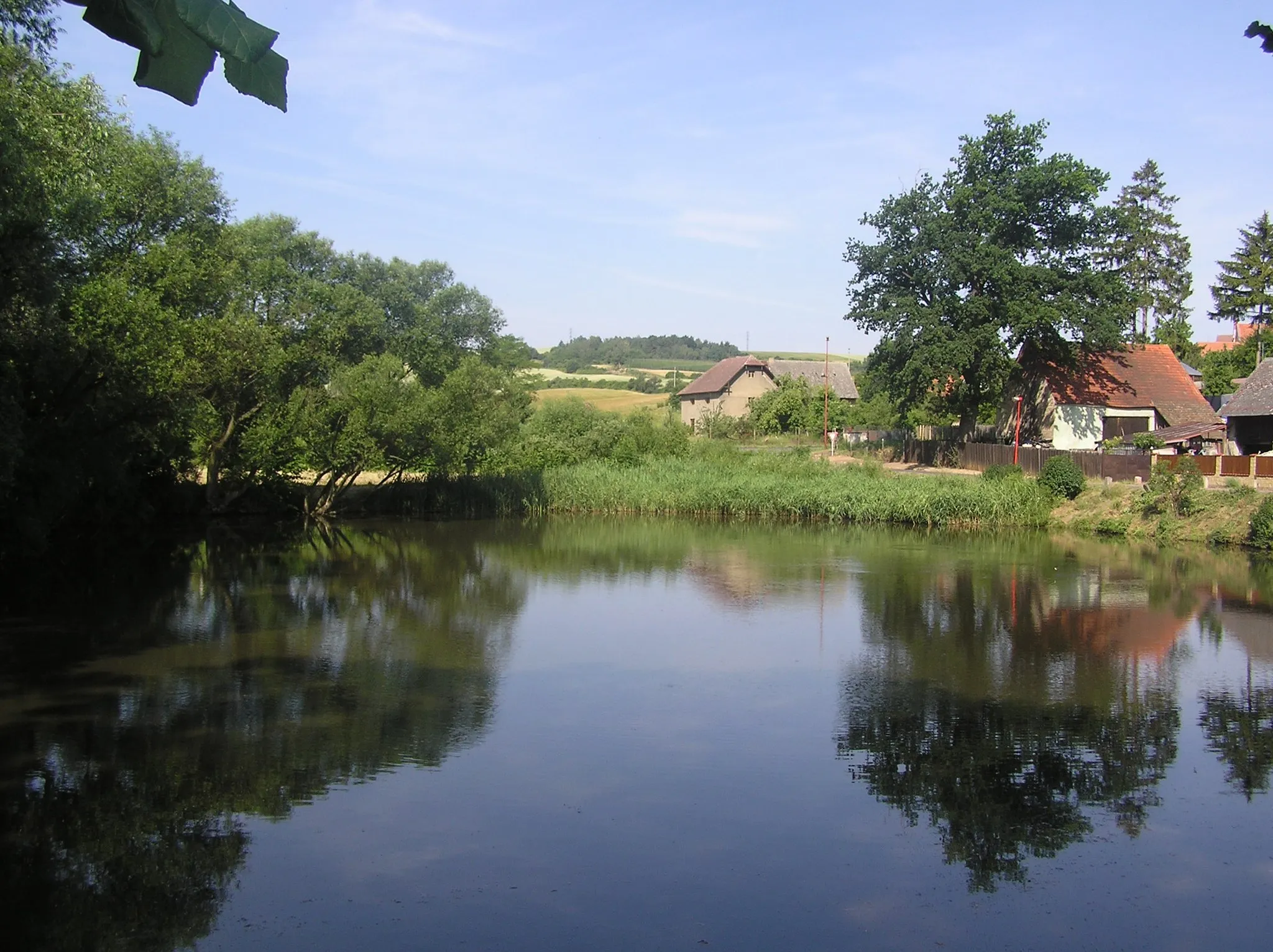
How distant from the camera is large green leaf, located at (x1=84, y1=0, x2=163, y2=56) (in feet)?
5.98

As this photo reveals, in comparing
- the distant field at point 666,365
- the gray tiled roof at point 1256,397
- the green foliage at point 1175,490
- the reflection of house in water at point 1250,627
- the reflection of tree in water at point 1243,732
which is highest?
the distant field at point 666,365

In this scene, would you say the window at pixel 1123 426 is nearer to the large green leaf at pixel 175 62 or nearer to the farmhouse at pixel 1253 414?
the farmhouse at pixel 1253 414

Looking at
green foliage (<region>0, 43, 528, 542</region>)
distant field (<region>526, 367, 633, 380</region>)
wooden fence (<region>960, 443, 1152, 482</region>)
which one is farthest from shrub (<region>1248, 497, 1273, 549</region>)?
distant field (<region>526, 367, 633, 380</region>)

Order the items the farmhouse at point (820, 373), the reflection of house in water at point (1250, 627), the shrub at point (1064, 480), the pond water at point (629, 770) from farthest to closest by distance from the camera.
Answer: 1. the farmhouse at point (820, 373)
2. the shrub at point (1064, 480)
3. the reflection of house in water at point (1250, 627)
4. the pond water at point (629, 770)

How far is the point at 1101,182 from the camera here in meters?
38.3

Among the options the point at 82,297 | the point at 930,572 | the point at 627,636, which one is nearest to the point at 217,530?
the point at 82,297

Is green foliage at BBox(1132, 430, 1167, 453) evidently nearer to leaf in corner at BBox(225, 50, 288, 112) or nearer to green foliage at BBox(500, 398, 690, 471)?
green foliage at BBox(500, 398, 690, 471)

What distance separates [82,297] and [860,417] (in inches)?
1744

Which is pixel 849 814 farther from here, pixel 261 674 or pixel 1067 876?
pixel 261 674

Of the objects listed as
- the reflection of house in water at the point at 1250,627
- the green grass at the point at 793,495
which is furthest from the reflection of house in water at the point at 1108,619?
the green grass at the point at 793,495

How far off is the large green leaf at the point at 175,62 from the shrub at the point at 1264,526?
28.5 metres

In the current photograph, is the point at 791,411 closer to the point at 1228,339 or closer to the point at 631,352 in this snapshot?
the point at 1228,339

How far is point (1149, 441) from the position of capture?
3225cm

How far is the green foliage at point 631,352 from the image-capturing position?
124m
